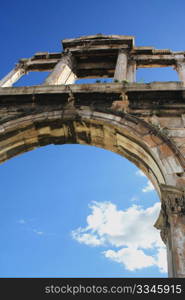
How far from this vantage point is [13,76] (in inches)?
440

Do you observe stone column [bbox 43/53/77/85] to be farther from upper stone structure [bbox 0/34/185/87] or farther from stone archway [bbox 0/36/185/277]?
stone archway [bbox 0/36/185/277]

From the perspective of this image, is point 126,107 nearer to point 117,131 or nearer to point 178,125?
point 117,131

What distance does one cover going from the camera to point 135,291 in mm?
3504

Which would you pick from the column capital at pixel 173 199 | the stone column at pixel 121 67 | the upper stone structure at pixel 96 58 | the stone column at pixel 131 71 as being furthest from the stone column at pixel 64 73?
the column capital at pixel 173 199

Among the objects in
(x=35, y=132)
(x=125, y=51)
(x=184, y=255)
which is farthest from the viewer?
(x=125, y=51)

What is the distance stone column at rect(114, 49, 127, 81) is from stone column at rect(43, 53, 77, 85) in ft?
6.87

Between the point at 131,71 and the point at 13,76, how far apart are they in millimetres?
4771

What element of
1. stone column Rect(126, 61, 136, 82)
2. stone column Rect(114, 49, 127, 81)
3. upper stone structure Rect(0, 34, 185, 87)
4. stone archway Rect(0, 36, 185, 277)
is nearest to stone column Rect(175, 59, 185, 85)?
upper stone structure Rect(0, 34, 185, 87)

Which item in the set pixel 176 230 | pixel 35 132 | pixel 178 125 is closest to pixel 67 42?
pixel 35 132

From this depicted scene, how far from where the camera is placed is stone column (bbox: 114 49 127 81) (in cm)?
949

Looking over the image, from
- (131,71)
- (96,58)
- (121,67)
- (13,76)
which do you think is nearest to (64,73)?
(13,76)

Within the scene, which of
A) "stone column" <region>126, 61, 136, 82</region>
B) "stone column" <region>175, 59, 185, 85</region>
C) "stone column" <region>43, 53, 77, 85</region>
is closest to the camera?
"stone column" <region>43, 53, 77, 85</region>

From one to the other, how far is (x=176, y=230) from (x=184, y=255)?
0.42 metres

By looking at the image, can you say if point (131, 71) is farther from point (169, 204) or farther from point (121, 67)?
point (169, 204)
